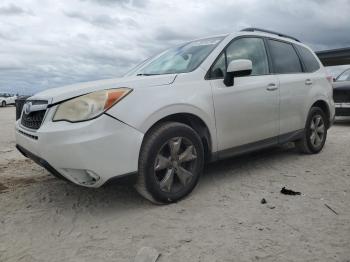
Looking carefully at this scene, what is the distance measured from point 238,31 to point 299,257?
295 centimetres

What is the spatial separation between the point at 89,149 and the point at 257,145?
2.24 metres

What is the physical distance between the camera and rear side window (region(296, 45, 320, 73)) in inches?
231

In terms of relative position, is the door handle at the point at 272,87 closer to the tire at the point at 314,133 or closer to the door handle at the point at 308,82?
the door handle at the point at 308,82

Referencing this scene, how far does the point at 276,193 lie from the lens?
13.5 ft

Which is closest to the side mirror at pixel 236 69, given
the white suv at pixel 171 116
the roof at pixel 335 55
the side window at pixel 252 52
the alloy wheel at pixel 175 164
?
the white suv at pixel 171 116

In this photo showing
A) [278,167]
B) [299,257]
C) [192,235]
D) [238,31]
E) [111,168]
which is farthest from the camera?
[278,167]

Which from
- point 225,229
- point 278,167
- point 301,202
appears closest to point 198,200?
point 225,229

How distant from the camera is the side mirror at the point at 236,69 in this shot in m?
4.11

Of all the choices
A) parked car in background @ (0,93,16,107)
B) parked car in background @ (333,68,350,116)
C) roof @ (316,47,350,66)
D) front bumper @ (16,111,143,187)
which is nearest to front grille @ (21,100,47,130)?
front bumper @ (16,111,143,187)

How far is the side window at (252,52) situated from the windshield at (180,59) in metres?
0.20

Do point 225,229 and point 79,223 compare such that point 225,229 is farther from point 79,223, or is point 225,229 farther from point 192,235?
point 79,223

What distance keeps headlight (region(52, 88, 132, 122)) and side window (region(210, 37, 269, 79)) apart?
4.06 ft

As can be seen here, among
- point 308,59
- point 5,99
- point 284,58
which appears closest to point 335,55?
point 308,59

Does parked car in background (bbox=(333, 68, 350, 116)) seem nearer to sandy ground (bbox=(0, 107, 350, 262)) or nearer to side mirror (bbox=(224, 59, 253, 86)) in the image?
sandy ground (bbox=(0, 107, 350, 262))
